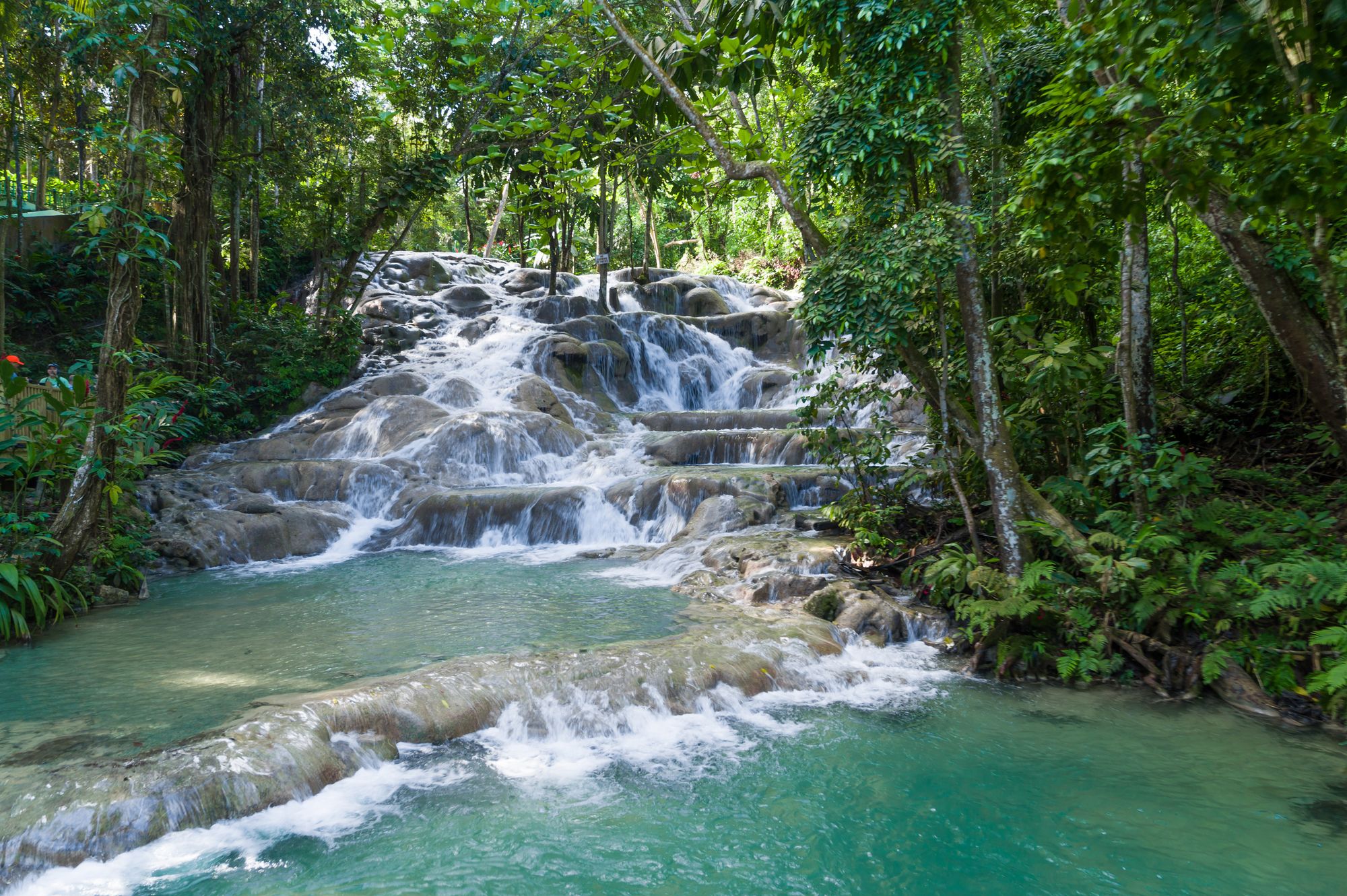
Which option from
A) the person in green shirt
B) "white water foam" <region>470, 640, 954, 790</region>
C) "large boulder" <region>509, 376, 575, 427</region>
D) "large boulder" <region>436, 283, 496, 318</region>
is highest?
"large boulder" <region>436, 283, 496, 318</region>

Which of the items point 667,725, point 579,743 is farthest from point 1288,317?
point 579,743

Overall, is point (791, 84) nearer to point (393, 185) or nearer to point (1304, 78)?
point (1304, 78)

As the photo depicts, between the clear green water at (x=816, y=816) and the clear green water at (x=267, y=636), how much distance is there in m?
1.33

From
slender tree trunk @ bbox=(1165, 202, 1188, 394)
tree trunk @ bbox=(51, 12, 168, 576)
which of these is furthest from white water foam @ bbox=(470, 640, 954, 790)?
slender tree trunk @ bbox=(1165, 202, 1188, 394)

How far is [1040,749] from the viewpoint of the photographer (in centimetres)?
473

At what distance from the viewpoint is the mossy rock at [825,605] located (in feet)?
22.6

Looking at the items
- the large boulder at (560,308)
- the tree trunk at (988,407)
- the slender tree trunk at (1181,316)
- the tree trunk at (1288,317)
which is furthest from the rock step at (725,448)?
the large boulder at (560,308)

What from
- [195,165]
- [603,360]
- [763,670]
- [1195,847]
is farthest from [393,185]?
[1195,847]

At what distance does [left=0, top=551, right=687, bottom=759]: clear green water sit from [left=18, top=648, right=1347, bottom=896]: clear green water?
4.36 feet

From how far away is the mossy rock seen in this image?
6.88 m

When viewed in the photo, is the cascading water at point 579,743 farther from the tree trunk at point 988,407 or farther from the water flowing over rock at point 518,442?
the tree trunk at point 988,407

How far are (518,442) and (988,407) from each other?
9.29 meters

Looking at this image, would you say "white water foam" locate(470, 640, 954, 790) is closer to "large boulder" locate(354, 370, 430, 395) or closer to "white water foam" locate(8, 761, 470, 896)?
"white water foam" locate(8, 761, 470, 896)

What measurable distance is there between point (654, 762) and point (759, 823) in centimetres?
83
